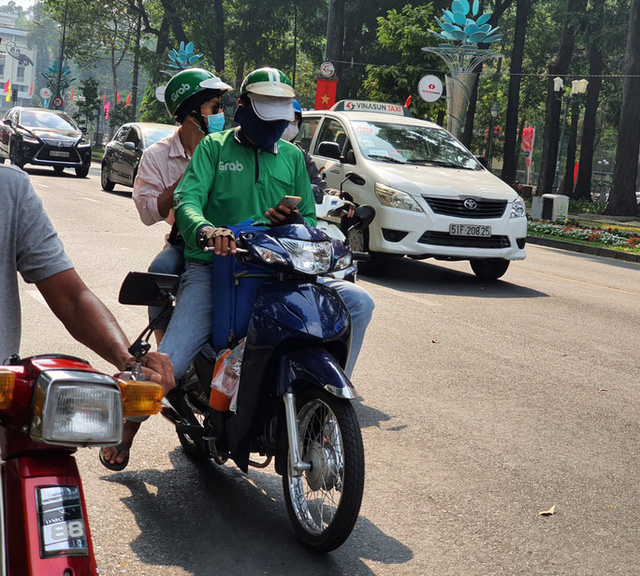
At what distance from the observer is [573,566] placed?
374 cm

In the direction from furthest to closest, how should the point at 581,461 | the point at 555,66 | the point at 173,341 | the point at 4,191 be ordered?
the point at 555,66
the point at 581,461
the point at 173,341
the point at 4,191

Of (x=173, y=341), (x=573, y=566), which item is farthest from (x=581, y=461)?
(x=173, y=341)

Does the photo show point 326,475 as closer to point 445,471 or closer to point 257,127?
point 445,471

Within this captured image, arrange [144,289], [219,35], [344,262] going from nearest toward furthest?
[144,289], [344,262], [219,35]

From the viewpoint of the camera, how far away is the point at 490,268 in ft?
39.5

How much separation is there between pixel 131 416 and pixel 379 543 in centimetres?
224

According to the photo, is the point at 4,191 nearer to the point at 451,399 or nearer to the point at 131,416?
the point at 131,416

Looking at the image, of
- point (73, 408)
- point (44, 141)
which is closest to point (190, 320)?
point (73, 408)

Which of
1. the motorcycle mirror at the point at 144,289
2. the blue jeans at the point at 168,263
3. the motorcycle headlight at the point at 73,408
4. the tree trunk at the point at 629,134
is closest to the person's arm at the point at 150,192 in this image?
the blue jeans at the point at 168,263

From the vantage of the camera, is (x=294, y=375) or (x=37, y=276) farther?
(x=294, y=375)

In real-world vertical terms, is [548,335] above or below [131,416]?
below

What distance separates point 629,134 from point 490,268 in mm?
19563

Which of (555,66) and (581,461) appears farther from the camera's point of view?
(555,66)

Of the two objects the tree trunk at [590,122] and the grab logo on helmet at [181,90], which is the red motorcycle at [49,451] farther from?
the tree trunk at [590,122]
